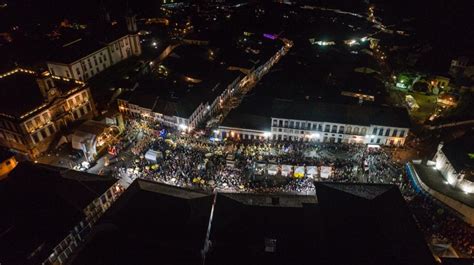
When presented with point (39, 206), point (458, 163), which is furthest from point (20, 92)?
point (458, 163)

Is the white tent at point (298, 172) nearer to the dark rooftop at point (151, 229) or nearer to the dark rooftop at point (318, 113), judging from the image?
the dark rooftop at point (318, 113)

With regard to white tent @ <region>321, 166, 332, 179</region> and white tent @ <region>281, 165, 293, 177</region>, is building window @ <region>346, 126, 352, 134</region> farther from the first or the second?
white tent @ <region>281, 165, 293, 177</region>

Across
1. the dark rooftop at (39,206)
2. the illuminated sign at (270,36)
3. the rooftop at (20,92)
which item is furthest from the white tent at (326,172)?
the illuminated sign at (270,36)

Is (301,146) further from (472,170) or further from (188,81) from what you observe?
(188,81)

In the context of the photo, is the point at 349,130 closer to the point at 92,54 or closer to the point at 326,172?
the point at 326,172

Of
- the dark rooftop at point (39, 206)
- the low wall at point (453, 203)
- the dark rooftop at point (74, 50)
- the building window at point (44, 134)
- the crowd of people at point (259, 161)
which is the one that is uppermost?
the dark rooftop at point (74, 50)

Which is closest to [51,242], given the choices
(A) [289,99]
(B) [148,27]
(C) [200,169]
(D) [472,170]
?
(C) [200,169]

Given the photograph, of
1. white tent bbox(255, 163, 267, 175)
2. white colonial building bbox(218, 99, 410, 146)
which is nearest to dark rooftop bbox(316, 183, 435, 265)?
white tent bbox(255, 163, 267, 175)
